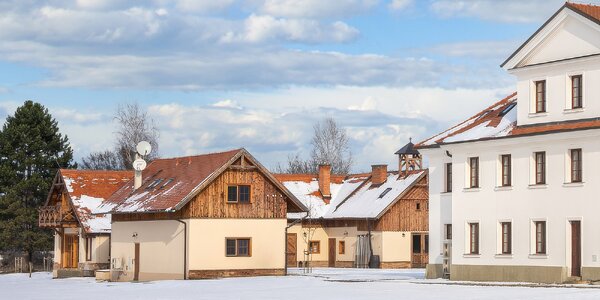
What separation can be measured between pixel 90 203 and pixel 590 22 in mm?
33618

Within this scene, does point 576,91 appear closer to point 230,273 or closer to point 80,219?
point 230,273

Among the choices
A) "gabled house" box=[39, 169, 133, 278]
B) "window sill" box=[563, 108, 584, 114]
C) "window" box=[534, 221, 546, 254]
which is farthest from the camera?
Answer: "gabled house" box=[39, 169, 133, 278]

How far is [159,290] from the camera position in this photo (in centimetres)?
4631

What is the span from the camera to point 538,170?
47.1m

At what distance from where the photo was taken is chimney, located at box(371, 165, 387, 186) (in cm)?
7850

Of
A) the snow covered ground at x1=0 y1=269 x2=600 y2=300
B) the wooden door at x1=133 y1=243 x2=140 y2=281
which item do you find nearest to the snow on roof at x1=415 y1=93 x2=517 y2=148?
the snow covered ground at x1=0 y1=269 x2=600 y2=300

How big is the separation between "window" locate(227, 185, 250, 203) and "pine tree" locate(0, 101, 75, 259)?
82.0ft

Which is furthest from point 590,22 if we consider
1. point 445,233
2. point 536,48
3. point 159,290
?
point 159,290

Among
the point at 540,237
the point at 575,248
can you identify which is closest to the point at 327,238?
the point at 540,237

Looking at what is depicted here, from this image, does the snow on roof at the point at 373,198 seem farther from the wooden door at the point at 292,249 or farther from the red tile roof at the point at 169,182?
the red tile roof at the point at 169,182

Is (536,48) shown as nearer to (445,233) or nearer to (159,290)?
(445,233)

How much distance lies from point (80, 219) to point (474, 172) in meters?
25.9

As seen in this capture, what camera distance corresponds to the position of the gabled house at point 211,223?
55625 mm

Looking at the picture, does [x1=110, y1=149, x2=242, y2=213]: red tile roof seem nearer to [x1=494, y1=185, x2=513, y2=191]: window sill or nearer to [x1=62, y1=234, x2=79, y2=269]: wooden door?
[x1=62, y1=234, x2=79, y2=269]: wooden door
